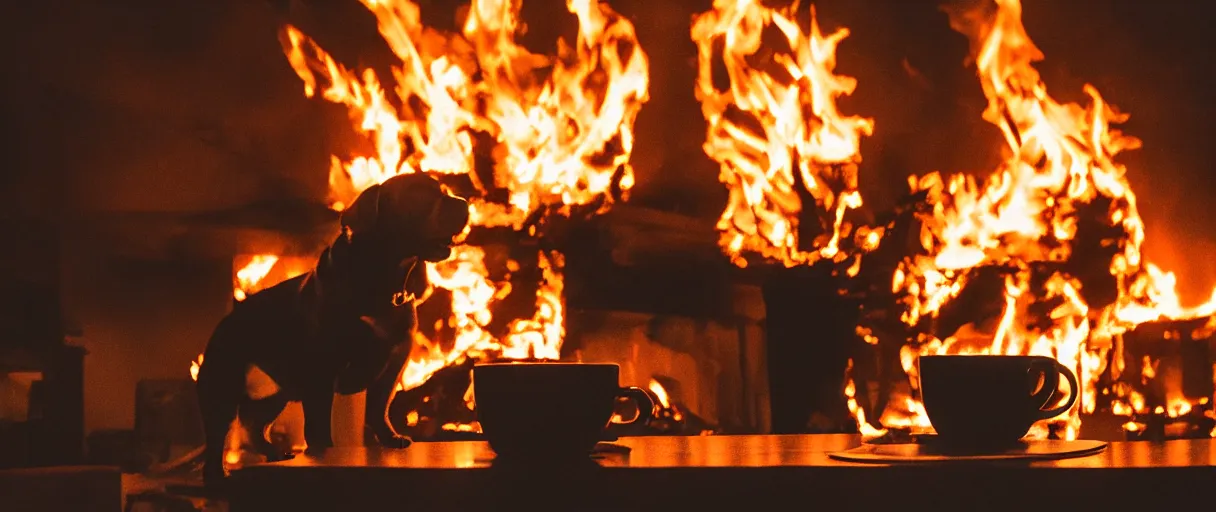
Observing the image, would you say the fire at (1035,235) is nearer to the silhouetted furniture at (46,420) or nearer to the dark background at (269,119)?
the dark background at (269,119)

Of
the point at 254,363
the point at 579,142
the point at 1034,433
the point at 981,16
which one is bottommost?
the point at 1034,433

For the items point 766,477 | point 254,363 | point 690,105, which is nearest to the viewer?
point 766,477

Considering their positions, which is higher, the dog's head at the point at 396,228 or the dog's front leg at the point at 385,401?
the dog's head at the point at 396,228

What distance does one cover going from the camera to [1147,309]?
61.1 inches

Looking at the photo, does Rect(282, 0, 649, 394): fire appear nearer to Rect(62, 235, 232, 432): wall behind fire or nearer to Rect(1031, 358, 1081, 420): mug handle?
Rect(62, 235, 232, 432): wall behind fire

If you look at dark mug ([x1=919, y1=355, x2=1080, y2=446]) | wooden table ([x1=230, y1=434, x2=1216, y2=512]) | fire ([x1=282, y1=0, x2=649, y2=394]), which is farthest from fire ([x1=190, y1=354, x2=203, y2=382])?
dark mug ([x1=919, y1=355, x2=1080, y2=446])

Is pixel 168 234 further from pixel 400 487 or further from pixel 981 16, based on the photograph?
pixel 981 16

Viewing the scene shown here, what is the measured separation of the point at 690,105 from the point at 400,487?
3.18 feet

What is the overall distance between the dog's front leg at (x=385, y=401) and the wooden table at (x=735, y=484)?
0.77 feet

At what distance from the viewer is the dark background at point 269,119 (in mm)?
1547

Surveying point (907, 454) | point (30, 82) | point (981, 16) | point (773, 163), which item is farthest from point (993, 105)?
point (30, 82)

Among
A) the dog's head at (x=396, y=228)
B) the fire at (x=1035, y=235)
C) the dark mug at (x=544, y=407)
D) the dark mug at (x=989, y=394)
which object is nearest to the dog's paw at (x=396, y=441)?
the dog's head at (x=396, y=228)

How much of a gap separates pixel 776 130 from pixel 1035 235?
383 mm

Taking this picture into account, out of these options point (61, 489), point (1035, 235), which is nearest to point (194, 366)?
point (61, 489)
